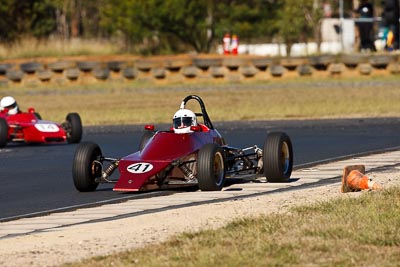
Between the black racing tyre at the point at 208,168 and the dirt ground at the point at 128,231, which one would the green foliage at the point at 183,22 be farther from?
the dirt ground at the point at 128,231

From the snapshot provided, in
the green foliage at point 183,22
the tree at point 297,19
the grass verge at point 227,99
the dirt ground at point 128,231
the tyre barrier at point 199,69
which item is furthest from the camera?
the tree at point 297,19

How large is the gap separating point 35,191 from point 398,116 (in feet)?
49.0

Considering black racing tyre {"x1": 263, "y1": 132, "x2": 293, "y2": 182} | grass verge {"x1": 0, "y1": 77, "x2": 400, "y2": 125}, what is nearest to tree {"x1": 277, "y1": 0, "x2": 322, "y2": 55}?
grass verge {"x1": 0, "y1": 77, "x2": 400, "y2": 125}

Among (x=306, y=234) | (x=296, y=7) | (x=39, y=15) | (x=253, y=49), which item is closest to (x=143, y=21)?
(x=253, y=49)

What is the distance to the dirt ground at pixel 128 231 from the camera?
9570 millimetres

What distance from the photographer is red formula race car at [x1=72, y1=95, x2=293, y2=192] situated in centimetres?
1377

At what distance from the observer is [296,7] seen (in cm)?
5856

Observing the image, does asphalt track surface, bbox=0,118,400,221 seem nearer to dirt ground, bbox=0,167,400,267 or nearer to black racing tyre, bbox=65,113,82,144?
black racing tyre, bbox=65,113,82,144

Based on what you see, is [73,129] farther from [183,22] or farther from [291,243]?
[183,22]

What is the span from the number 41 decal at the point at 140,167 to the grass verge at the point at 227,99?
15723mm

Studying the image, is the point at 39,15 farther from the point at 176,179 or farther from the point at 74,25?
the point at 176,179

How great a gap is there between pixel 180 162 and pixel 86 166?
1.09m

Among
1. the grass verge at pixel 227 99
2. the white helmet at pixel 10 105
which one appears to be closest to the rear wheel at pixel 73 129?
the white helmet at pixel 10 105

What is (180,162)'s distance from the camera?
14156 millimetres
